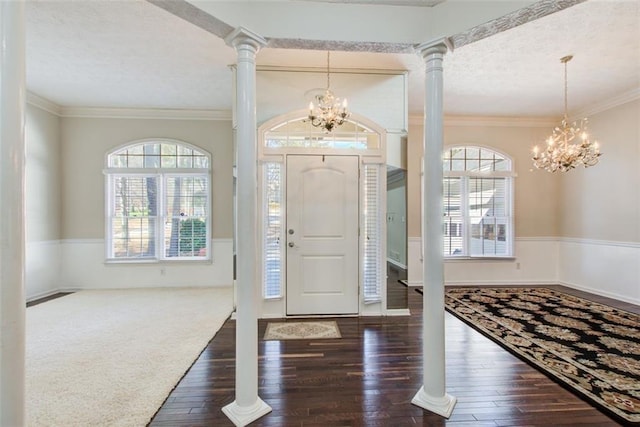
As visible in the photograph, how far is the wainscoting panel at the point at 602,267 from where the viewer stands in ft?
14.9

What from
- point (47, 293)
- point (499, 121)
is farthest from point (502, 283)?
point (47, 293)

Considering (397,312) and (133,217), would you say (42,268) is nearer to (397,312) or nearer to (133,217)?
(133,217)

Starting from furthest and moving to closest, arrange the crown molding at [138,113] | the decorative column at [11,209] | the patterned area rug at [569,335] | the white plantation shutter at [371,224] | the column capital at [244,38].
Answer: the crown molding at [138,113], the white plantation shutter at [371,224], the patterned area rug at [569,335], the column capital at [244,38], the decorative column at [11,209]

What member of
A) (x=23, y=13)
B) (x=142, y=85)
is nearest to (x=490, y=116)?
(x=142, y=85)

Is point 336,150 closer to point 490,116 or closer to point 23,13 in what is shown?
point 23,13

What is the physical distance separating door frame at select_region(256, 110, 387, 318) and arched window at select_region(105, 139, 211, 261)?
Answer: 6.66ft

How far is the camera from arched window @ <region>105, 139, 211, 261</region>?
17.7ft

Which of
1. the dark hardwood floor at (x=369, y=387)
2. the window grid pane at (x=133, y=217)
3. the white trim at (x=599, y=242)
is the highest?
the window grid pane at (x=133, y=217)

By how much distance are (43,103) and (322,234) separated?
4959 mm

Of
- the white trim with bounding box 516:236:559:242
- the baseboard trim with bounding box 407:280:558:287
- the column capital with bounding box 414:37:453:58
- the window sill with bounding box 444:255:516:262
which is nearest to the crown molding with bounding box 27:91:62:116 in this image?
the column capital with bounding box 414:37:453:58

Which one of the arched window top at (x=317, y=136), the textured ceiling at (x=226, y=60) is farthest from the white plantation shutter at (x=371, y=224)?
the textured ceiling at (x=226, y=60)

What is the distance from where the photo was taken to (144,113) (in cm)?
535

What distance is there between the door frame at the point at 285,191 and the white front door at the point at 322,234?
0.06 meters

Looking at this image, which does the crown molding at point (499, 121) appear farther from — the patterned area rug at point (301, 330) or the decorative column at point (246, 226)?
the decorative column at point (246, 226)
